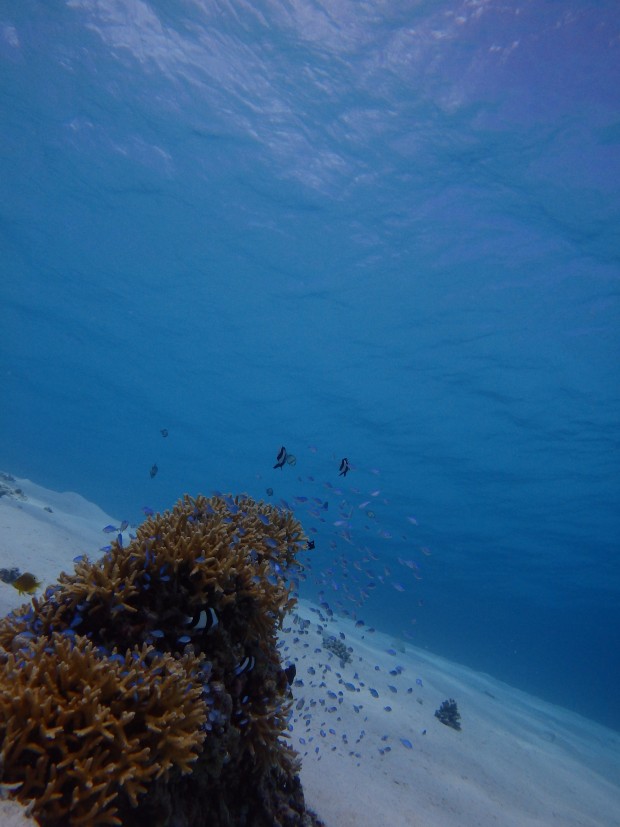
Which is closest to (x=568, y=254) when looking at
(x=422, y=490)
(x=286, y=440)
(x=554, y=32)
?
(x=554, y=32)

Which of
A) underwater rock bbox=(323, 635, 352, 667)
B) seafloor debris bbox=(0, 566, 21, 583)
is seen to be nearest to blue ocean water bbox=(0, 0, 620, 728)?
underwater rock bbox=(323, 635, 352, 667)

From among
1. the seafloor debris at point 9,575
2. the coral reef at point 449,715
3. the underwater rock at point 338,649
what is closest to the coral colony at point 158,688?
the seafloor debris at point 9,575

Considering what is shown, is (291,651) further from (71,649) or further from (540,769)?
(71,649)

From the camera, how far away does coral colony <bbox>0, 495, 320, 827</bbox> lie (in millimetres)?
2553

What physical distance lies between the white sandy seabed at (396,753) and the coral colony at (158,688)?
2269 millimetres

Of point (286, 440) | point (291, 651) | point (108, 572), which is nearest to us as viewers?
point (108, 572)

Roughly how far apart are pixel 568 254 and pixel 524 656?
370 feet

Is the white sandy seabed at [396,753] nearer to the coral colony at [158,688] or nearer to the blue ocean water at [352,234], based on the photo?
the coral colony at [158,688]

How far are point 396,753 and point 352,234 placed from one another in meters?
19.4

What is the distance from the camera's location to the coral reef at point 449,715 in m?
12.4

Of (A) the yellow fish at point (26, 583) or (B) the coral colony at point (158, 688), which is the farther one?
(A) the yellow fish at point (26, 583)

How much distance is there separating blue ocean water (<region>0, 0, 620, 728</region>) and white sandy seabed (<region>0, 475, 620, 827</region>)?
8.65 feet

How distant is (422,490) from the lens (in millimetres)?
45062

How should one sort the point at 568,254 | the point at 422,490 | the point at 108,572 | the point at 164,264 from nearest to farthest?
the point at 108,572 < the point at 568,254 < the point at 164,264 < the point at 422,490
